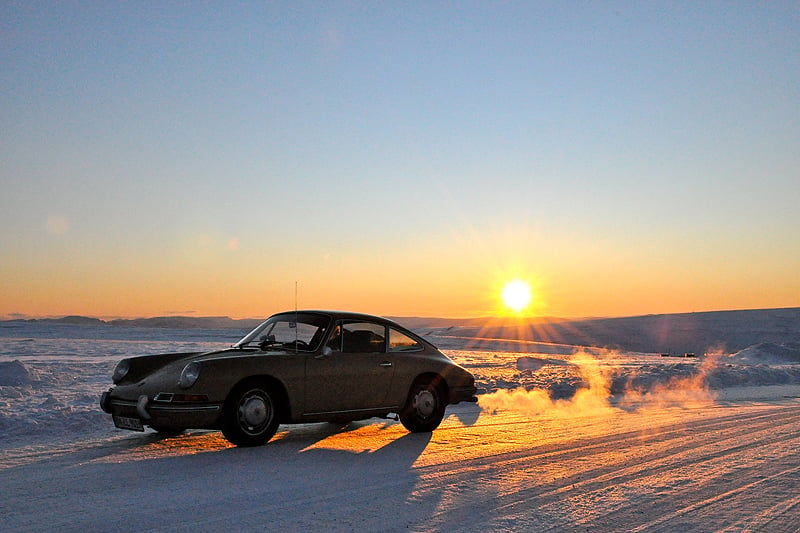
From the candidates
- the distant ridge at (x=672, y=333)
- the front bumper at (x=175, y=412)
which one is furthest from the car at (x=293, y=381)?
the distant ridge at (x=672, y=333)

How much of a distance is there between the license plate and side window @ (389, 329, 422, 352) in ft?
11.1

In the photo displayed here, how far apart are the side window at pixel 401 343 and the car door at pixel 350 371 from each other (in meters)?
0.14

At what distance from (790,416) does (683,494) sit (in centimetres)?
767

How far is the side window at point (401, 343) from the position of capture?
10.2 meters

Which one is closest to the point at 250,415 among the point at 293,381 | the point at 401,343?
the point at 293,381

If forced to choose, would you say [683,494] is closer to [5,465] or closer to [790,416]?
[5,465]

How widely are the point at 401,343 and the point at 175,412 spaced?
11.1 feet

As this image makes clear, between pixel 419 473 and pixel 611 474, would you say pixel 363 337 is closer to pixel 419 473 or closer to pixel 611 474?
pixel 419 473

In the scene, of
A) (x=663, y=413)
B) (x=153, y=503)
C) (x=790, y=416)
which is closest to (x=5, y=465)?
(x=153, y=503)

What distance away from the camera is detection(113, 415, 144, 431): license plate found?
840 centimetres

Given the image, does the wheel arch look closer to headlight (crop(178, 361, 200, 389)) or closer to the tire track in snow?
the tire track in snow

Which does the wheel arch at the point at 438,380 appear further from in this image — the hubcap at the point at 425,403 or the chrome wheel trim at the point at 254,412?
the chrome wheel trim at the point at 254,412

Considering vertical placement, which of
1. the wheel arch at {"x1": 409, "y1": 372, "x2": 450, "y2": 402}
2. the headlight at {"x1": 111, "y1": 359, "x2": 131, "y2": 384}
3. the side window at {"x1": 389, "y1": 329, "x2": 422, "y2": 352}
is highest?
the side window at {"x1": 389, "y1": 329, "x2": 422, "y2": 352}

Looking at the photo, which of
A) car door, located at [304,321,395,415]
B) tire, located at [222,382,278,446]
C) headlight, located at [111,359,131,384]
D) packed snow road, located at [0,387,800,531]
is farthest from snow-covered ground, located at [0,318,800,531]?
headlight, located at [111,359,131,384]
